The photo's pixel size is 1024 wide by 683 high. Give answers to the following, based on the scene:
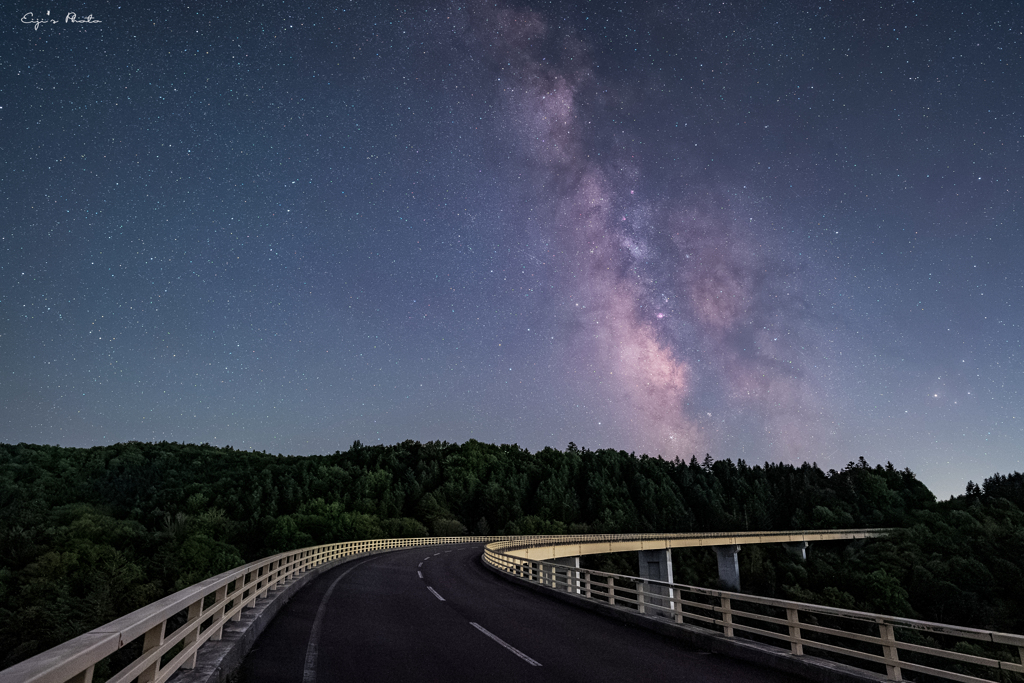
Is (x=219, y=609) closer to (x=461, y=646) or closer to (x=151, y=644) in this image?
(x=461, y=646)

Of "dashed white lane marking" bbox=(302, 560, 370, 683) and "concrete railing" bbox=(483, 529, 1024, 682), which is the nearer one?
"concrete railing" bbox=(483, 529, 1024, 682)

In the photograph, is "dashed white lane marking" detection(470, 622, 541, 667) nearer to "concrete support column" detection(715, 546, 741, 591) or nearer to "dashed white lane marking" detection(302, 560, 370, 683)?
"dashed white lane marking" detection(302, 560, 370, 683)

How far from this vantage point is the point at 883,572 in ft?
253

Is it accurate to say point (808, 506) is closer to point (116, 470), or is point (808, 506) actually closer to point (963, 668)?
point (963, 668)

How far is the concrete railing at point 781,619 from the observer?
7.00 meters

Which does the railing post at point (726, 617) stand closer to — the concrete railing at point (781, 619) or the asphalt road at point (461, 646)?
the concrete railing at point (781, 619)

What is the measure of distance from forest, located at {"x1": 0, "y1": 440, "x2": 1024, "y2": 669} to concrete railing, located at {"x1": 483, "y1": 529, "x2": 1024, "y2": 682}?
35.0 ft

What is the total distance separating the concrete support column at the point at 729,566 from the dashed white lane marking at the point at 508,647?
297 feet

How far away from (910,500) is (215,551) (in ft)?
595

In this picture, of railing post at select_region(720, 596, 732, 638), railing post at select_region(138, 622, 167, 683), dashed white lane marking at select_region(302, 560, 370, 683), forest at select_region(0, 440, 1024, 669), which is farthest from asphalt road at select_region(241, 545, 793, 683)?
forest at select_region(0, 440, 1024, 669)

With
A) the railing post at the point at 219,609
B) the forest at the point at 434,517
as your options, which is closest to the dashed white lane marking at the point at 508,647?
the railing post at the point at 219,609

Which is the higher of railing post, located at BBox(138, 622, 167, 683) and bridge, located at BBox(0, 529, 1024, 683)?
railing post, located at BBox(138, 622, 167, 683)

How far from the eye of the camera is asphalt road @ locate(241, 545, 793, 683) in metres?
8.48

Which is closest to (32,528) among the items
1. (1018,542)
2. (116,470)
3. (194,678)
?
(116,470)
